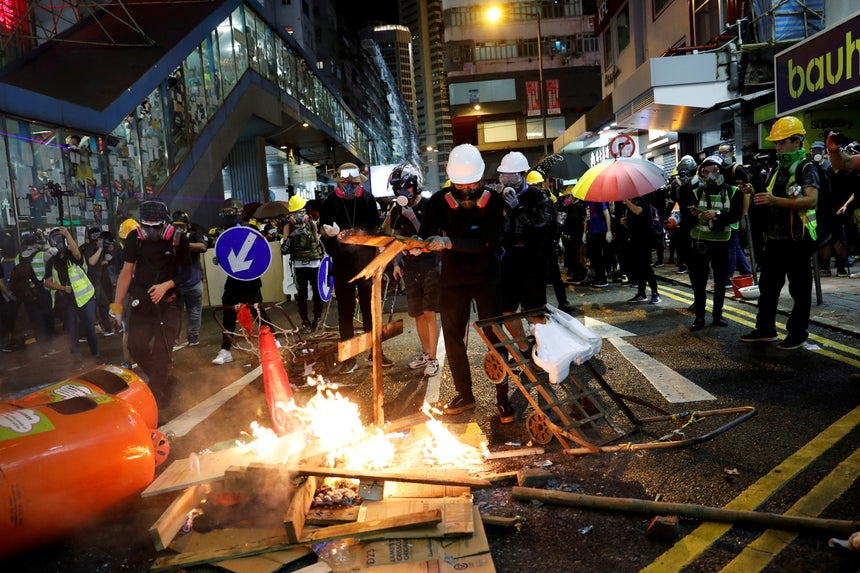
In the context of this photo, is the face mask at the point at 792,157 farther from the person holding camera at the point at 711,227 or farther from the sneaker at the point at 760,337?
the sneaker at the point at 760,337

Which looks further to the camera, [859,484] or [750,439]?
[750,439]

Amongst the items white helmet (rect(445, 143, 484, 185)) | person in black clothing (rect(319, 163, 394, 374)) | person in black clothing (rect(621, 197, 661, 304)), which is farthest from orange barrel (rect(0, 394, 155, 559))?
person in black clothing (rect(621, 197, 661, 304))

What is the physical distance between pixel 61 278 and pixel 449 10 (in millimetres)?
50052

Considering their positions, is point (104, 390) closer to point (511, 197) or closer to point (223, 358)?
point (223, 358)

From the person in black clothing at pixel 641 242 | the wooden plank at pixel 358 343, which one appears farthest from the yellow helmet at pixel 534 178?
the wooden plank at pixel 358 343

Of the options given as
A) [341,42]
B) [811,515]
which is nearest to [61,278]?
[811,515]

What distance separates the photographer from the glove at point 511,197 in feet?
22.2

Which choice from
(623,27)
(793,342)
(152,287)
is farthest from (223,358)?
(623,27)

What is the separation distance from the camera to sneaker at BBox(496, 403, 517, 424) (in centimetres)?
508

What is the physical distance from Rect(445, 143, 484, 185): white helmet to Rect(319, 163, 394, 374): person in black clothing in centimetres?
227

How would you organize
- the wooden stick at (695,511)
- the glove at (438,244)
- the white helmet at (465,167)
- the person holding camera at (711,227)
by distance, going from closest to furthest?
the wooden stick at (695,511), the glove at (438,244), the white helmet at (465,167), the person holding camera at (711,227)

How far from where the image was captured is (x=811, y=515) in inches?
126

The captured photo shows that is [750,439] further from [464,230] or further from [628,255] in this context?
[628,255]

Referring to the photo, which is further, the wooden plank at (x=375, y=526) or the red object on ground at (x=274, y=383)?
the red object on ground at (x=274, y=383)
